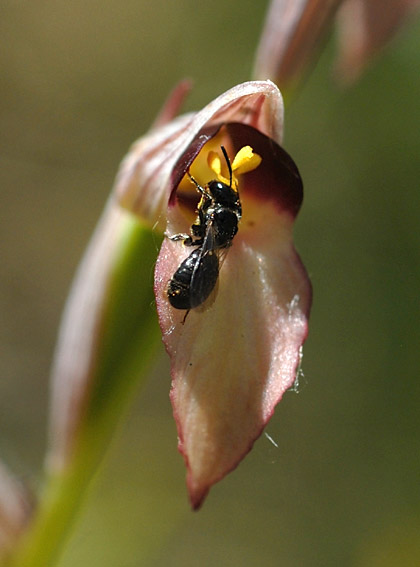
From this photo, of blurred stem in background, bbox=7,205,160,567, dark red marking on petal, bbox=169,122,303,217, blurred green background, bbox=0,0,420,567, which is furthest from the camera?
blurred green background, bbox=0,0,420,567

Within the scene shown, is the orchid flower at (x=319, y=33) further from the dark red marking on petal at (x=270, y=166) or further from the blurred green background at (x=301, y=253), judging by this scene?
the blurred green background at (x=301, y=253)

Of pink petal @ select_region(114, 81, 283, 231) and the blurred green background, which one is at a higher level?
Answer: pink petal @ select_region(114, 81, 283, 231)

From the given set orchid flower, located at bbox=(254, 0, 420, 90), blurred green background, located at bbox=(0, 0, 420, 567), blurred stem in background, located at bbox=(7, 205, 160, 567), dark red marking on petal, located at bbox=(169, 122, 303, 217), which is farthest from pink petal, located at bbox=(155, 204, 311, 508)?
blurred green background, located at bbox=(0, 0, 420, 567)

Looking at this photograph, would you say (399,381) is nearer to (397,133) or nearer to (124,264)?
(397,133)

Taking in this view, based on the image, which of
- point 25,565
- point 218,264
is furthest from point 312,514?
point 218,264

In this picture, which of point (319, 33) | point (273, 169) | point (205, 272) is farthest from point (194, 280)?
point (319, 33)

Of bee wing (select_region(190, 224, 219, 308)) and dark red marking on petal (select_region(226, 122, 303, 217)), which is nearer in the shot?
bee wing (select_region(190, 224, 219, 308))

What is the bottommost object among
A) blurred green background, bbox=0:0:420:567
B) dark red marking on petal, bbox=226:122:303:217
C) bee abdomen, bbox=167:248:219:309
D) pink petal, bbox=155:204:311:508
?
blurred green background, bbox=0:0:420:567

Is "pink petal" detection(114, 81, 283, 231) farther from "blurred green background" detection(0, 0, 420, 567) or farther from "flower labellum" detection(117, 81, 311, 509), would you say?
"blurred green background" detection(0, 0, 420, 567)

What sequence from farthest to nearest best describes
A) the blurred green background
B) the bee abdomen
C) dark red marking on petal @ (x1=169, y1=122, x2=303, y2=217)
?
the blurred green background < dark red marking on petal @ (x1=169, y1=122, x2=303, y2=217) < the bee abdomen
